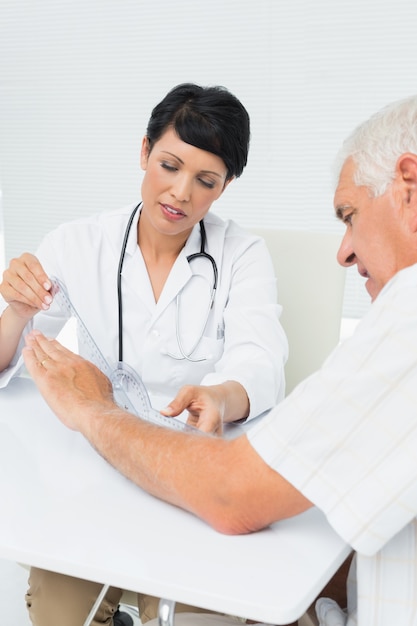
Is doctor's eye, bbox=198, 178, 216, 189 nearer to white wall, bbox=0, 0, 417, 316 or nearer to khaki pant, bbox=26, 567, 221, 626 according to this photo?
khaki pant, bbox=26, 567, 221, 626

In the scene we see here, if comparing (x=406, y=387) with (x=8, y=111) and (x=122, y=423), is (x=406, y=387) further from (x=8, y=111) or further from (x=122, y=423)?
(x=8, y=111)

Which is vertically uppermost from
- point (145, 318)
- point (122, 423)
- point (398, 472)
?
point (398, 472)

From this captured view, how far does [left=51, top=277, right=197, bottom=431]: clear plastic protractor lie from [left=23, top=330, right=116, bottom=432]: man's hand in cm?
7

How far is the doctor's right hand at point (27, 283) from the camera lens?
4.93 ft

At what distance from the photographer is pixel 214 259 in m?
1.76

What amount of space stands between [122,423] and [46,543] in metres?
0.21

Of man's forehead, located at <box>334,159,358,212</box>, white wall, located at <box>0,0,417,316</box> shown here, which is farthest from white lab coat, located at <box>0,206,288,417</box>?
white wall, located at <box>0,0,417,316</box>

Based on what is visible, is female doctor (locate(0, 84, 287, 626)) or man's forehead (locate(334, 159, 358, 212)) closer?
man's forehead (locate(334, 159, 358, 212))

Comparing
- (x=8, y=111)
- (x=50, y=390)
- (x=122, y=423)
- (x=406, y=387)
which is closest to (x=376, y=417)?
(x=406, y=387)

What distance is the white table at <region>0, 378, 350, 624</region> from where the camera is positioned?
31.4 inches

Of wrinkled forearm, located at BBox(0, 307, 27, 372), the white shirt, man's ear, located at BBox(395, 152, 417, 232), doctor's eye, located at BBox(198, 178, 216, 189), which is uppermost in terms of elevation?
man's ear, located at BBox(395, 152, 417, 232)

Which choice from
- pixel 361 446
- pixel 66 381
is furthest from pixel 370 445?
pixel 66 381

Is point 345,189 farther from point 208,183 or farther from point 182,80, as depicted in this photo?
point 182,80

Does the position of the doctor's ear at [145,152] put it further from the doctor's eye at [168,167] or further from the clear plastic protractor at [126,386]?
the clear plastic protractor at [126,386]
